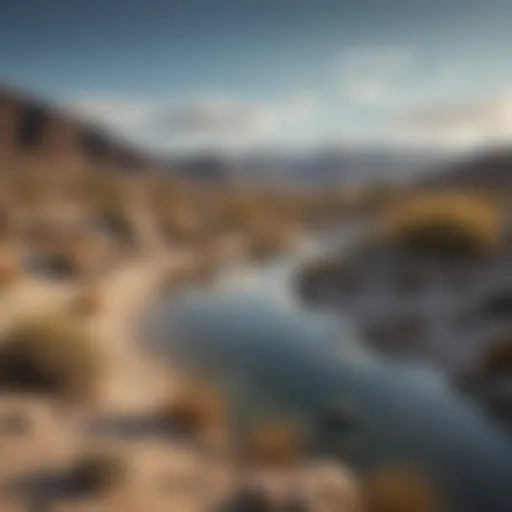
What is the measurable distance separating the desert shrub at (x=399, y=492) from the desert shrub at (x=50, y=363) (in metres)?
5.98

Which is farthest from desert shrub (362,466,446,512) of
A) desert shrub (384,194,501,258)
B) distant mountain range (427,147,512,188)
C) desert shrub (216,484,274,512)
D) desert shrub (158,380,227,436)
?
distant mountain range (427,147,512,188)

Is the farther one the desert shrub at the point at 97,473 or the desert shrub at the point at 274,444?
the desert shrub at the point at 274,444

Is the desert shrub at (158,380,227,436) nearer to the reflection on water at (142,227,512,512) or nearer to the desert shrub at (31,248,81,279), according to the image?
the reflection on water at (142,227,512,512)

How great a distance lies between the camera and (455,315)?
19219mm

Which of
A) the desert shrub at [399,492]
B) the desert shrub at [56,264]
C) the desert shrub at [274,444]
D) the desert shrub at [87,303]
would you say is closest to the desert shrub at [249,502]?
the desert shrub at [274,444]

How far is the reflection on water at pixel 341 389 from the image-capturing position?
36.7 feet

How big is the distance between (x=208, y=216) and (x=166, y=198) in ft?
17.1

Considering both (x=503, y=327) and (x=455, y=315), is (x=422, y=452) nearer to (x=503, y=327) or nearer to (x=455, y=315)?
(x=503, y=327)

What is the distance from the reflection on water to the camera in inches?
440

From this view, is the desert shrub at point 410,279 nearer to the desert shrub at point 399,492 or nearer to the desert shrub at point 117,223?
the desert shrub at point 399,492

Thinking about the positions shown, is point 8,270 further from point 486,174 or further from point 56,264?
point 486,174

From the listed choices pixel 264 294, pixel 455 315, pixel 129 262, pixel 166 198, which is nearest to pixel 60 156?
pixel 166 198

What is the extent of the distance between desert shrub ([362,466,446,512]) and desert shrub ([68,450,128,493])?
3.61 metres

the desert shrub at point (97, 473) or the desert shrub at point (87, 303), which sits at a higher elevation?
the desert shrub at point (87, 303)
